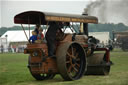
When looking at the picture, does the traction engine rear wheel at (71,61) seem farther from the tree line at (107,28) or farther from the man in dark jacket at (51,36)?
the tree line at (107,28)

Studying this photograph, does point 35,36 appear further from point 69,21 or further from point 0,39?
point 0,39

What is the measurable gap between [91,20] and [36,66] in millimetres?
3127

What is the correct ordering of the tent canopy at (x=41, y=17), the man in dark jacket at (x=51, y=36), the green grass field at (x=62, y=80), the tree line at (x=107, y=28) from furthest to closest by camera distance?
the tree line at (x=107, y=28) → the man in dark jacket at (x=51, y=36) → the tent canopy at (x=41, y=17) → the green grass field at (x=62, y=80)

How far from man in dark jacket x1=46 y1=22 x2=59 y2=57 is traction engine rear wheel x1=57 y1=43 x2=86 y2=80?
23 cm

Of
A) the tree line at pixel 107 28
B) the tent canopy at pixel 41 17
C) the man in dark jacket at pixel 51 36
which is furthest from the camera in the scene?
the tree line at pixel 107 28

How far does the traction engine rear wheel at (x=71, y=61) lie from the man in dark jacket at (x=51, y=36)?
0.23 m

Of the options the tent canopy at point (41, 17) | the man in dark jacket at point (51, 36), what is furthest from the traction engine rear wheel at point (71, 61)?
the tent canopy at point (41, 17)

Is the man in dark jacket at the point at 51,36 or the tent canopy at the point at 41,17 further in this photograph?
the man in dark jacket at the point at 51,36

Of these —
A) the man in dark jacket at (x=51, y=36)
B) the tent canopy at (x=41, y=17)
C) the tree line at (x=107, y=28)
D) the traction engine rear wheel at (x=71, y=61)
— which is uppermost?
the tent canopy at (x=41, y=17)

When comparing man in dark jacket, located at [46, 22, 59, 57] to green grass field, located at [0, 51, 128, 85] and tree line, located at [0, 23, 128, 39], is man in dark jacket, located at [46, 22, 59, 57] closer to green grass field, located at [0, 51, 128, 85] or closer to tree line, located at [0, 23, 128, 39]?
green grass field, located at [0, 51, 128, 85]

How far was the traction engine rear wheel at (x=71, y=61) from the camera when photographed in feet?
35.7

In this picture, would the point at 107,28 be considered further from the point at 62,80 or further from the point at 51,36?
the point at 51,36

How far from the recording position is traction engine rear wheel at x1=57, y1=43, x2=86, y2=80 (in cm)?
1088

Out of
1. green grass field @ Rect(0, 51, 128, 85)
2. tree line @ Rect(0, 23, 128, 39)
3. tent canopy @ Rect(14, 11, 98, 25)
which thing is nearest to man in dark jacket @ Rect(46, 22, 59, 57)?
tent canopy @ Rect(14, 11, 98, 25)
